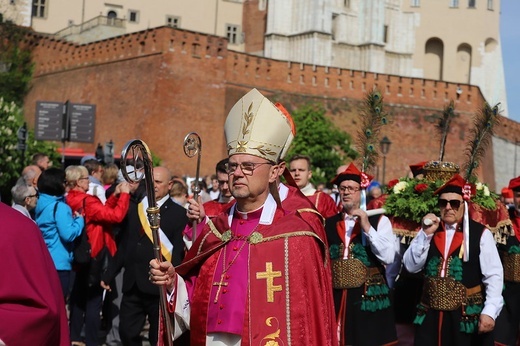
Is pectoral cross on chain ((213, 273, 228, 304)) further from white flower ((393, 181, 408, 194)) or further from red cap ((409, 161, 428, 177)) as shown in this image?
red cap ((409, 161, 428, 177))

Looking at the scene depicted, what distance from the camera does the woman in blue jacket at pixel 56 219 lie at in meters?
9.00

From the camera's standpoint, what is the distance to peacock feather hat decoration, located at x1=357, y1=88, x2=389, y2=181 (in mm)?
9000

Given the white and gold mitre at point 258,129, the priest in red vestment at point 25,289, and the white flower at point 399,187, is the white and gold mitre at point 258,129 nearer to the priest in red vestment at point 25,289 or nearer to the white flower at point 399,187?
the priest in red vestment at point 25,289

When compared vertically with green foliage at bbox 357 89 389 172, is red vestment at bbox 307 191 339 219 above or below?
below

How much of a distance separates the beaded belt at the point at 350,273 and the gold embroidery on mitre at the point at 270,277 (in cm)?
277

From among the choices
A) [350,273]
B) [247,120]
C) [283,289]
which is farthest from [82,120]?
[283,289]

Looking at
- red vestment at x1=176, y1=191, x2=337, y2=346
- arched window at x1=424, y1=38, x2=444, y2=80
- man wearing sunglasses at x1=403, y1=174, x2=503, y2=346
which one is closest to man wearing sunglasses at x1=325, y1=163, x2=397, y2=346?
man wearing sunglasses at x1=403, y1=174, x2=503, y2=346

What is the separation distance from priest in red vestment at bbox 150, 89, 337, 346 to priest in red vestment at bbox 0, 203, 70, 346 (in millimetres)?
1249

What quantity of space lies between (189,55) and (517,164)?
25.5 meters

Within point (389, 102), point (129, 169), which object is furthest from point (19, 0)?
point (129, 169)

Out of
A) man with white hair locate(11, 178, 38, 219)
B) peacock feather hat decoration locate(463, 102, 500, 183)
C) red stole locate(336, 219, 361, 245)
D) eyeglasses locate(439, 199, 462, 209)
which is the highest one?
peacock feather hat decoration locate(463, 102, 500, 183)

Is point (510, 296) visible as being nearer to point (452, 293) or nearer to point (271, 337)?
point (452, 293)

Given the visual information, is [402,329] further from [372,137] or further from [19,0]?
[19,0]

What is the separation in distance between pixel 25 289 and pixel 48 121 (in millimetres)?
22283
